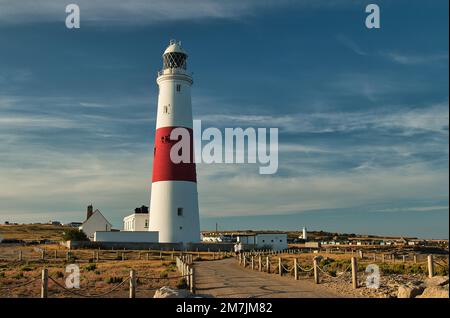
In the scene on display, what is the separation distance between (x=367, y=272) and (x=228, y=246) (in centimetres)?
3246

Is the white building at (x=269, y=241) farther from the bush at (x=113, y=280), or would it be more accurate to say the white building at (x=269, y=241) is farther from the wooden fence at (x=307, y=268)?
the bush at (x=113, y=280)

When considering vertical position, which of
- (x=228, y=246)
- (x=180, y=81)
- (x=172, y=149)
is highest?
(x=180, y=81)

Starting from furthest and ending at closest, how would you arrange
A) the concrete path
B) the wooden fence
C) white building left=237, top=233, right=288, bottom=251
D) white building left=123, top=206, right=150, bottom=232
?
white building left=237, top=233, right=288, bottom=251
white building left=123, top=206, right=150, bottom=232
the wooden fence
the concrete path

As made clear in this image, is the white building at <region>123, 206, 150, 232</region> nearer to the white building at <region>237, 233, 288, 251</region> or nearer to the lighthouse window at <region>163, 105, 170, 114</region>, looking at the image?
the white building at <region>237, 233, 288, 251</region>

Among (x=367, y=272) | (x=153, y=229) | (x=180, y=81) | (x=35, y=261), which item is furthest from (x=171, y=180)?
(x=367, y=272)

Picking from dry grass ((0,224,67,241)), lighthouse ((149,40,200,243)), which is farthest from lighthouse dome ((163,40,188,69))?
dry grass ((0,224,67,241))

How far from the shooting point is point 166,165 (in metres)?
44.3

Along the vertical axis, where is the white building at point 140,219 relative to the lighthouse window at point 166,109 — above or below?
below

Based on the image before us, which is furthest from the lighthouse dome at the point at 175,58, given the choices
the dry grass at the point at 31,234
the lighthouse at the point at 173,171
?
the dry grass at the point at 31,234

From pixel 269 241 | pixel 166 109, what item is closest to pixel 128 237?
pixel 166 109

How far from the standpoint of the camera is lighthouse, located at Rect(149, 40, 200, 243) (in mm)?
44406

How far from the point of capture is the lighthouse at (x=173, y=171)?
44406 mm
